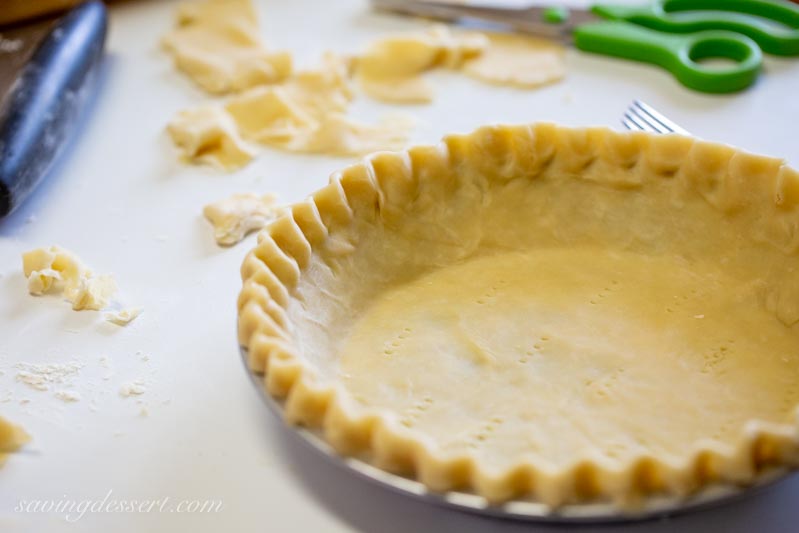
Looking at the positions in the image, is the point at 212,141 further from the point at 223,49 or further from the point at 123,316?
the point at 123,316

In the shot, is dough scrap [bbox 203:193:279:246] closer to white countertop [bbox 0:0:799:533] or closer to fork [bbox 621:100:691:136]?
white countertop [bbox 0:0:799:533]

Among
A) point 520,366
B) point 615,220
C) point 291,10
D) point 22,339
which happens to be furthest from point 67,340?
point 291,10

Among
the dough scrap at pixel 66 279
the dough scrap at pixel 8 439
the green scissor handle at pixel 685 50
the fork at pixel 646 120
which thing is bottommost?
the dough scrap at pixel 8 439

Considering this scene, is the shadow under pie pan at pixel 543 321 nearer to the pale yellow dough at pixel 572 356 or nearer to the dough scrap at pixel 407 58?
the pale yellow dough at pixel 572 356

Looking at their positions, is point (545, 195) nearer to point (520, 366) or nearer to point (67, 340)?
point (520, 366)

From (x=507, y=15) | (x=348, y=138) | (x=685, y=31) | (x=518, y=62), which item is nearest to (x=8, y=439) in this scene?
(x=348, y=138)

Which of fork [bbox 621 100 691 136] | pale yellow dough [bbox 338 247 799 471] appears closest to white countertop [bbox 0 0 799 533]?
pale yellow dough [bbox 338 247 799 471]

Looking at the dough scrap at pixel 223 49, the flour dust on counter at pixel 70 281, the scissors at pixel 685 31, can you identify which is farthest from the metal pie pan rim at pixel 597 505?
the dough scrap at pixel 223 49
